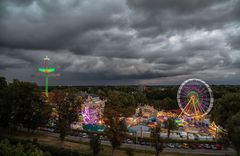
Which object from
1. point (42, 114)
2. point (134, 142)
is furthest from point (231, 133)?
point (42, 114)

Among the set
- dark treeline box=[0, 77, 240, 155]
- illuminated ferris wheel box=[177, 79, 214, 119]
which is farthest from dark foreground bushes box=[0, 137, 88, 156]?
illuminated ferris wheel box=[177, 79, 214, 119]

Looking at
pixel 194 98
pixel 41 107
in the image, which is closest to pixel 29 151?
pixel 41 107

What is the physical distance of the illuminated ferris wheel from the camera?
75.6m

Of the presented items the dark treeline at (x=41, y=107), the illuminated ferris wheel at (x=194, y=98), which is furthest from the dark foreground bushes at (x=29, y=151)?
the illuminated ferris wheel at (x=194, y=98)

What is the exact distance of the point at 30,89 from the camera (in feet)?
196

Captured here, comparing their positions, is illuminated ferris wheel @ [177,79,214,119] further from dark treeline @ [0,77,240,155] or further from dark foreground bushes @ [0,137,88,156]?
dark foreground bushes @ [0,137,88,156]

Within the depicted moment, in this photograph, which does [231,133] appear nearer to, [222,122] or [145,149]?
[222,122]

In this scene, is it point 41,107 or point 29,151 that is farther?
point 41,107

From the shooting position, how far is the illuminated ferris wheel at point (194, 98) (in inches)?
2975

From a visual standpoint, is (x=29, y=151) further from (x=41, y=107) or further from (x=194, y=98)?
(x=194, y=98)

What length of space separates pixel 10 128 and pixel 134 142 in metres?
32.1

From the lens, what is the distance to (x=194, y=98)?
7862 cm

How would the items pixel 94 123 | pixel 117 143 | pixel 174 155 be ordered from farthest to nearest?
pixel 94 123, pixel 174 155, pixel 117 143

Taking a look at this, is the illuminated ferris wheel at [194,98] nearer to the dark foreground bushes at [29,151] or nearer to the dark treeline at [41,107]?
the dark treeline at [41,107]
